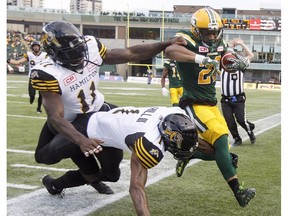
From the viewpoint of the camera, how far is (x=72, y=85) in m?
3.63

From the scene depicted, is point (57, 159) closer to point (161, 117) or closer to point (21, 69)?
point (161, 117)

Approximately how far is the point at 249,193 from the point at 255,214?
18 centimetres

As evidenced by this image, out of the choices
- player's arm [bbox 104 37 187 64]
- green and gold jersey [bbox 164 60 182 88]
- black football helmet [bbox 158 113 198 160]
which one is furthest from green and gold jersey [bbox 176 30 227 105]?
green and gold jersey [bbox 164 60 182 88]

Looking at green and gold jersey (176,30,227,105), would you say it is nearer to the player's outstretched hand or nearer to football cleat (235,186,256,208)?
football cleat (235,186,256,208)

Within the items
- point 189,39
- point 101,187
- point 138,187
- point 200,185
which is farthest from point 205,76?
point 138,187

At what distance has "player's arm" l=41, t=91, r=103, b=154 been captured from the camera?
3.28 metres

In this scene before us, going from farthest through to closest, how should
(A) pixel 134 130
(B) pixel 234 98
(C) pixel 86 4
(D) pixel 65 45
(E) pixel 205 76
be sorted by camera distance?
(C) pixel 86 4 → (B) pixel 234 98 → (E) pixel 205 76 → (D) pixel 65 45 → (A) pixel 134 130

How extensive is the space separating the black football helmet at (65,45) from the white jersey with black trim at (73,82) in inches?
2.3

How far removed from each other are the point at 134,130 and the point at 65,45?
94cm

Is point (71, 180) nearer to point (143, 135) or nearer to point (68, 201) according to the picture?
point (68, 201)

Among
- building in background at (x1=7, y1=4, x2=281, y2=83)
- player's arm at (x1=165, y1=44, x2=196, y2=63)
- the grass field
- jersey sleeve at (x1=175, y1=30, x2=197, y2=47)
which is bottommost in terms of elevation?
the grass field

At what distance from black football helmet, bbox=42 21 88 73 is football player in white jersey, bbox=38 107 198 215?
488 millimetres

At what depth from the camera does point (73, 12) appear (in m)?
55.8

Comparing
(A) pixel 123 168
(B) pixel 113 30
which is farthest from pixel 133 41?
(A) pixel 123 168
